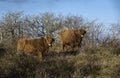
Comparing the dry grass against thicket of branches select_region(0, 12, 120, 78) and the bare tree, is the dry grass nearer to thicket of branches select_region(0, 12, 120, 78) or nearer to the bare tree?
thicket of branches select_region(0, 12, 120, 78)

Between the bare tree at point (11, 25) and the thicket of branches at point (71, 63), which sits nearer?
the thicket of branches at point (71, 63)

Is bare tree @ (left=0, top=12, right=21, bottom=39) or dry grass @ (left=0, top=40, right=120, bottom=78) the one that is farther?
bare tree @ (left=0, top=12, right=21, bottom=39)

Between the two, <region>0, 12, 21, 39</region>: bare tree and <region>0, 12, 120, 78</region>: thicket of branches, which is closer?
<region>0, 12, 120, 78</region>: thicket of branches

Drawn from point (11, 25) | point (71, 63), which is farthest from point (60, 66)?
point (11, 25)

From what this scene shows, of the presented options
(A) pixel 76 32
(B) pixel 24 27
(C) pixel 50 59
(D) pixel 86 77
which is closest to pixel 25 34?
(B) pixel 24 27

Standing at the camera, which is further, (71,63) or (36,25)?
(36,25)

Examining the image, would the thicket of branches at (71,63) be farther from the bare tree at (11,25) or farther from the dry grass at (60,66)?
the bare tree at (11,25)

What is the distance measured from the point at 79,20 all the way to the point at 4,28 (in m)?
7.12

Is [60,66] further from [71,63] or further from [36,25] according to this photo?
[36,25]

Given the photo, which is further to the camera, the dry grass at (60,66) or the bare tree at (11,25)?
the bare tree at (11,25)

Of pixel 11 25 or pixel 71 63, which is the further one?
pixel 11 25

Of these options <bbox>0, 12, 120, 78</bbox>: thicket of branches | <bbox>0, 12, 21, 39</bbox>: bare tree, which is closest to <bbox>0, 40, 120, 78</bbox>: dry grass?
Result: <bbox>0, 12, 120, 78</bbox>: thicket of branches

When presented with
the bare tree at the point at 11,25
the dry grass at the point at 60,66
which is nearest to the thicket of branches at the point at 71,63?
the dry grass at the point at 60,66

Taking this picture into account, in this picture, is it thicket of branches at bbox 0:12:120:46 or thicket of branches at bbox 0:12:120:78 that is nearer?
thicket of branches at bbox 0:12:120:78
